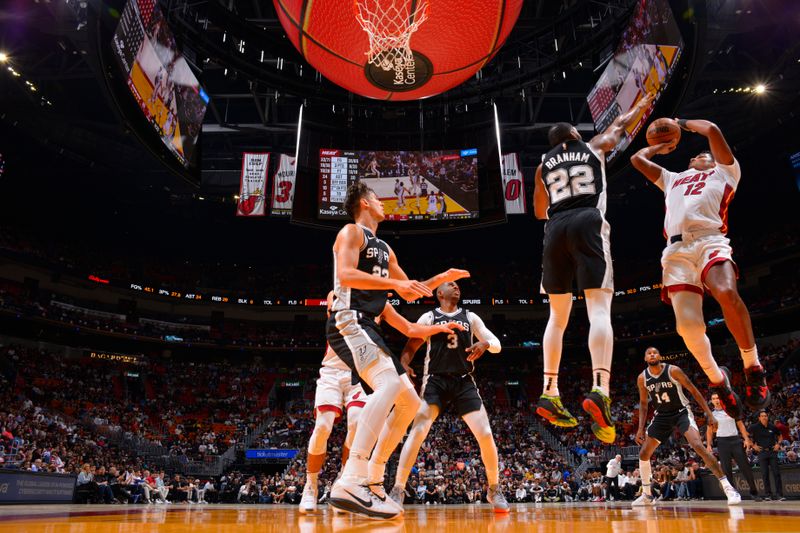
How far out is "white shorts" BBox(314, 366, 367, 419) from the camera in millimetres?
6344

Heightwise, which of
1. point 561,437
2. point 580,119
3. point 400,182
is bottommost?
point 561,437

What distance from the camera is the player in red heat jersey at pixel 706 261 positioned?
160 inches

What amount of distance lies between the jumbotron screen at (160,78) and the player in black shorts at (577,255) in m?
9.53

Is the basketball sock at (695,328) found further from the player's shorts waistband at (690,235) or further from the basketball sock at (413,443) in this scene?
the basketball sock at (413,443)

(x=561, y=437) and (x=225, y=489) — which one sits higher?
(x=561, y=437)

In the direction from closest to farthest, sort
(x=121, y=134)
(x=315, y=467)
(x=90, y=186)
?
(x=315, y=467) < (x=121, y=134) < (x=90, y=186)

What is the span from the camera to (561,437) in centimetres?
2409

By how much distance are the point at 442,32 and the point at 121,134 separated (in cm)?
2117

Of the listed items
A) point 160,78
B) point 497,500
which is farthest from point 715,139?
point 160,78

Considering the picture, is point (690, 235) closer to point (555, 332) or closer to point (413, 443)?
point (555, 332)

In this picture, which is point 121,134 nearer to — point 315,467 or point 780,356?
point 315,467

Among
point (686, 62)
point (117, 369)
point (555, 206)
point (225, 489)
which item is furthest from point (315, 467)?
point (117, 369)

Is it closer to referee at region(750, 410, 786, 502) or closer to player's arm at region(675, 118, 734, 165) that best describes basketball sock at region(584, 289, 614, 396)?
player's arm at region(675, 118, 734, 165)

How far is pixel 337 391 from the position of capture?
6445mm
